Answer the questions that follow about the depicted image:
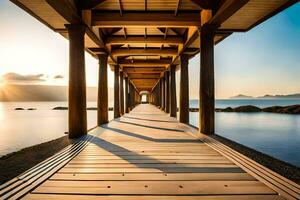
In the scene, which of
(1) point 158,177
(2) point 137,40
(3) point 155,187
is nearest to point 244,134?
(2) point 137,40

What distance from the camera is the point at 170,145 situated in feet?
20.6

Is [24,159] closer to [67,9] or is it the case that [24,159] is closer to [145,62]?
[67,9]

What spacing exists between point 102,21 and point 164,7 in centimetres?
220

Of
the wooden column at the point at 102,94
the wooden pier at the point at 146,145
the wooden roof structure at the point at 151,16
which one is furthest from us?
the wooden column at the point at 102,94

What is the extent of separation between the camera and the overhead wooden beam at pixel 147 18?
855 cm

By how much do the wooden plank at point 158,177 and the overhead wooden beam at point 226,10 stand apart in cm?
406

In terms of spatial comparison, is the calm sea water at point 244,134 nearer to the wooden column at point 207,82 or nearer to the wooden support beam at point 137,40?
the wooden column at point 207,82

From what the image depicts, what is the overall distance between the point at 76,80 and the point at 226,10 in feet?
15.4

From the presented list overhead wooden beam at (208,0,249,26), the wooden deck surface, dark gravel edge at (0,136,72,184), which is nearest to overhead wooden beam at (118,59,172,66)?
overhead wooden beam at (208,0,249,26)

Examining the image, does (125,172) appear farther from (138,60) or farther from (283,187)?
(138,60)

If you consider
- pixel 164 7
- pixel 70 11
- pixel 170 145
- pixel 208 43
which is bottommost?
pixel 170 145

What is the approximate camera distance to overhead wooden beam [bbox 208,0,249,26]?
589cm

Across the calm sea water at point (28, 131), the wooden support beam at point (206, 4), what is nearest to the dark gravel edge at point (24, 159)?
the wooden support beam at point (206, 4)

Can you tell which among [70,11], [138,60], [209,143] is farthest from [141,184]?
[138,60]
